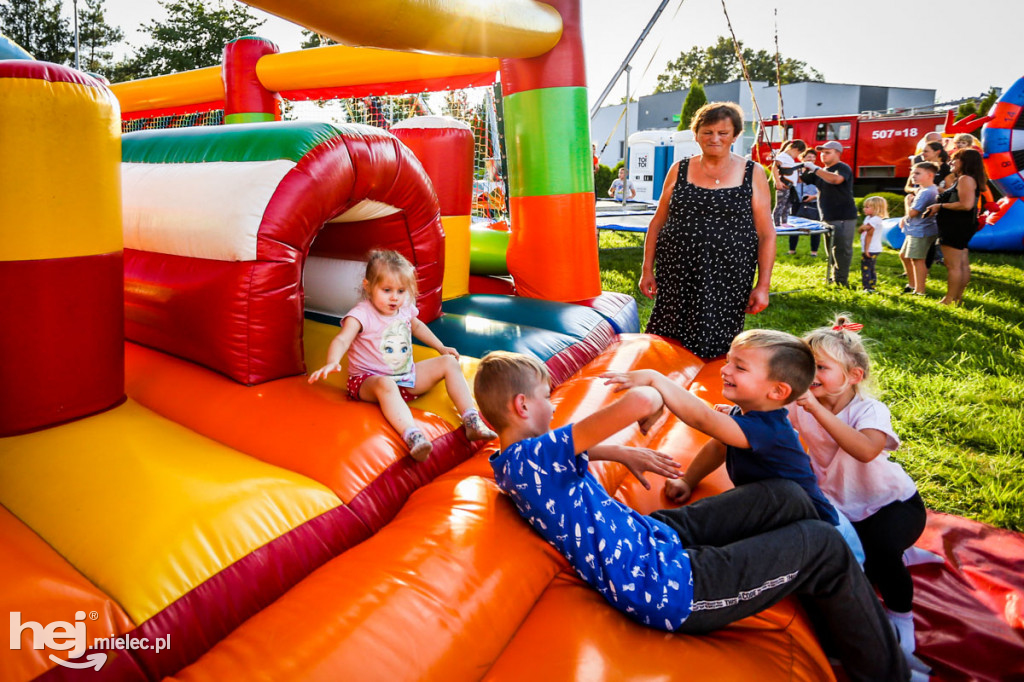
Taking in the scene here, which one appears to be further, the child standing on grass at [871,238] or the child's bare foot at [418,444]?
the child standing on grass at [871,238]

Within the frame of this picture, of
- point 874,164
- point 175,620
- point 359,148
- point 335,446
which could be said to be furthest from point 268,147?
point 874,164

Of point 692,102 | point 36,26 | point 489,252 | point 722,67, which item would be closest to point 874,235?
point 489,252

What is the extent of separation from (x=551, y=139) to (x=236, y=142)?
6.49 ft

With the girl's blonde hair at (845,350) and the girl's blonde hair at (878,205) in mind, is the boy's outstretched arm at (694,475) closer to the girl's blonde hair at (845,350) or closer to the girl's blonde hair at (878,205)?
the girl's blonde hair at (845,350)

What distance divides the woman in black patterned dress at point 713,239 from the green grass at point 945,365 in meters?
1.04

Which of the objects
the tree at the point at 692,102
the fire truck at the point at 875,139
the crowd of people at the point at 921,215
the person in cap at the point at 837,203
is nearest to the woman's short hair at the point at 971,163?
the crowd of people at the point at 921,215

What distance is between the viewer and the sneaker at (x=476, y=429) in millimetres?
2350

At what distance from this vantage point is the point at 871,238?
6707 mm

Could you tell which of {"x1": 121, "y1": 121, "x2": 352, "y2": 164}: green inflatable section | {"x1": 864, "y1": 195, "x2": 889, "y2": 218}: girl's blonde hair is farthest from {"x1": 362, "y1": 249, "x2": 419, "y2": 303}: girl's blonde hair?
{"x1": 864, "y1": 195, "x2": 889, "y2": 218}: girl's blonde hair

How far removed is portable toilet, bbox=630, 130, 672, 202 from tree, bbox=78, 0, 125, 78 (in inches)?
832

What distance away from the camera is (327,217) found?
8.73 ft

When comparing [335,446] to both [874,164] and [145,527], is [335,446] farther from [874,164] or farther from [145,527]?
[874,164]

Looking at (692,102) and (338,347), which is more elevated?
(692,102)

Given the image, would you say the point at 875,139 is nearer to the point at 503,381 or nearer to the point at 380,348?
the point at 380,348
